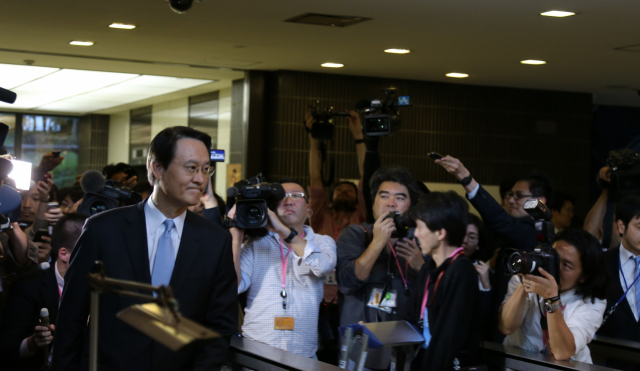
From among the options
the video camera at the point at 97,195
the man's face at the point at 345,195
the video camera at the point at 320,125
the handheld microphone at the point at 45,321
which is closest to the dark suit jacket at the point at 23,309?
the handheld microphone at the point at 45,321

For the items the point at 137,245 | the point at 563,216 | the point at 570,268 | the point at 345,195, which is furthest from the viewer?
the point at 563,216

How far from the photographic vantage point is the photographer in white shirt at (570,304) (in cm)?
285

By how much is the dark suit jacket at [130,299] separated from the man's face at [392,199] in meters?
1.32

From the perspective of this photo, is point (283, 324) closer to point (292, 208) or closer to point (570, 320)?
point (292, 208)

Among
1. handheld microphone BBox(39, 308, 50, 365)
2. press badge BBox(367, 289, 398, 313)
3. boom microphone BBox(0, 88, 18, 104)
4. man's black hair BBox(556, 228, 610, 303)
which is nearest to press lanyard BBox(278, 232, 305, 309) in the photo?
press badge BBox(367, 289, 398, 313)

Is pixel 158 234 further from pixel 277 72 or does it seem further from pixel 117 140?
pixel 117 140

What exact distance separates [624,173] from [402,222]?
1992 millimetres

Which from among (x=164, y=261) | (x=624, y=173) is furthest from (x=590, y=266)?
(x=164, y=261)

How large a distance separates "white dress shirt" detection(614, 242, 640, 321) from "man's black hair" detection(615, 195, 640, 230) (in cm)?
14

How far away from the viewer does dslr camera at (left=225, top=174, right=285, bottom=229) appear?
122 inches

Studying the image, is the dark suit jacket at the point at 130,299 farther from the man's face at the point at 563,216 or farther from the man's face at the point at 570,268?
the man's face at the point at 563,216

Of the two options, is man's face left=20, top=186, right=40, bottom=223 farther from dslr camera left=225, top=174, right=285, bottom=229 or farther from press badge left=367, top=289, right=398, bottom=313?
press badge left=367, top=289, right=398, bottom=313

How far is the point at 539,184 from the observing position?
151 inches

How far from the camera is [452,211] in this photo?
2814mm
